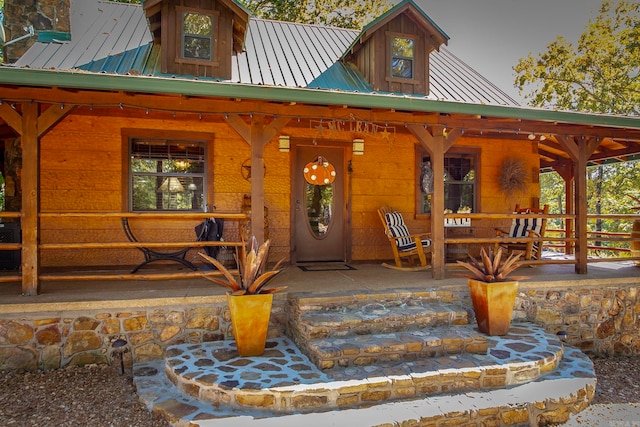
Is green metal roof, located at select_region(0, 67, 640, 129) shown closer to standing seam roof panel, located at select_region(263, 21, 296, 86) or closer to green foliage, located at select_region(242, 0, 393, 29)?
standing seam roof panel, located at select_region(263, 21, 296, 86)

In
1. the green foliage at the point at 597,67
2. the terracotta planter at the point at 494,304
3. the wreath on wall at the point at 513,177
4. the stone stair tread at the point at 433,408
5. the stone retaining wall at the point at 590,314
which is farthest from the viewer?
the green foliage at the point at 597,67

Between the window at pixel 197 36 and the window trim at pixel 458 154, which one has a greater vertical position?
the window at pixel 197 36

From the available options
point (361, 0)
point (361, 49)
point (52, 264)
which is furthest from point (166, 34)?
point (361, 0)

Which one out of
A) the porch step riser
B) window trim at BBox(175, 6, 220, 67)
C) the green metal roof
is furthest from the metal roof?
the porch step riser

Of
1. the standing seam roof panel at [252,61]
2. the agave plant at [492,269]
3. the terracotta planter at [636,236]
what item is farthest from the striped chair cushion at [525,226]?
the standing seam roof panel at [252,61]

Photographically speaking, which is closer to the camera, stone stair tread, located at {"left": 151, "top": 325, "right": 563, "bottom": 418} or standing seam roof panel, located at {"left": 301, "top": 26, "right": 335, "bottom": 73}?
stone stair tread, located at {"left": 151, "top": 325, "right": 563, "bottom": 418}

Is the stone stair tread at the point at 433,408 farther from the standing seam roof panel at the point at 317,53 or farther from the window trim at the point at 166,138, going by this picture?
the standing seam roof panel at the point at 317,53

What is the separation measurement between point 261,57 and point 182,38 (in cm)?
138

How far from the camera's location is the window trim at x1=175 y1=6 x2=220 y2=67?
18.7ft

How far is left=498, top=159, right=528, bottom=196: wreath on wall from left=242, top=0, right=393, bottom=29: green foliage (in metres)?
8.70

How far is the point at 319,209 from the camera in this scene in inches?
271

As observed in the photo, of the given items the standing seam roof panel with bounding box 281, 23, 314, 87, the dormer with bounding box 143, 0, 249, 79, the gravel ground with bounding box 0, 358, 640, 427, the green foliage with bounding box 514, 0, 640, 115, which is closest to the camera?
the gravel ground with bounding box 0, 358, 640, 427

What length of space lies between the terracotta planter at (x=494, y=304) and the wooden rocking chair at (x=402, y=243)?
179 cm

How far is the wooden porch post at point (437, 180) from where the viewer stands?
5.13 metres
